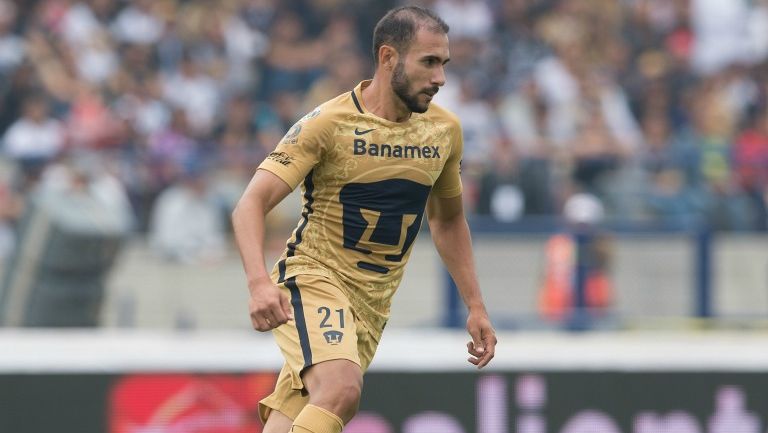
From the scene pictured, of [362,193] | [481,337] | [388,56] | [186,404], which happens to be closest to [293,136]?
[362,193]

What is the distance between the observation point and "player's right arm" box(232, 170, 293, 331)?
4.76m

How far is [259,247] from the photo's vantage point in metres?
4.97

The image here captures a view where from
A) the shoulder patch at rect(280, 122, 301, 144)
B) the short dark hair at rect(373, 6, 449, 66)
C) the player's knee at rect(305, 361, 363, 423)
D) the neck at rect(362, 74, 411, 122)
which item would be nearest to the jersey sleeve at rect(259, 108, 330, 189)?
the shoulder patch at rect(280, 122, 301, 144)

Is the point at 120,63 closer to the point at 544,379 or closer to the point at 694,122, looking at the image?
the point at 694,122

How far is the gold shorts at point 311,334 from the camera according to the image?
5.21 meters

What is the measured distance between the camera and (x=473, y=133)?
12.1 m

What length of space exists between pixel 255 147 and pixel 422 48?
18.6 feet

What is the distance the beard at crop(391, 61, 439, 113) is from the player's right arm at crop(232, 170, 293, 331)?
578 millimetres

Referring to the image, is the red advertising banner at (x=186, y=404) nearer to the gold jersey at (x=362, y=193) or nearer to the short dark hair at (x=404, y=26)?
the gold jersey at (x=362, y=193)

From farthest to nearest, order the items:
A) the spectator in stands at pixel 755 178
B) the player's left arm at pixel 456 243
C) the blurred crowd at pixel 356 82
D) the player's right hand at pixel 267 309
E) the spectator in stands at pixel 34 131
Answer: the spectator in stands at pixel 34 131 < the blurred crowd at pixel 356 82 < the spectator in stands at pixel 755 178 < the player's left arm at pixel 456 243 < the player's right hand at pixel 267 309

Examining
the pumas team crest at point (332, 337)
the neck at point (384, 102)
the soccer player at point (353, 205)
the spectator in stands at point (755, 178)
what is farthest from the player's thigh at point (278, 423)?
the spectator in stands at point (755, 178)

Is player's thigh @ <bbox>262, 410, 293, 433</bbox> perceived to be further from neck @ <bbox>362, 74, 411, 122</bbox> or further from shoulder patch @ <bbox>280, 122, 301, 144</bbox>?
neck @ <bbox>362, 74, 411, 122</bbox>

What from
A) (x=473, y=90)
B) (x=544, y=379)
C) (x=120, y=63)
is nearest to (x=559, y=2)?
(x=473, y=90)

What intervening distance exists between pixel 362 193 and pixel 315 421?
92cm
